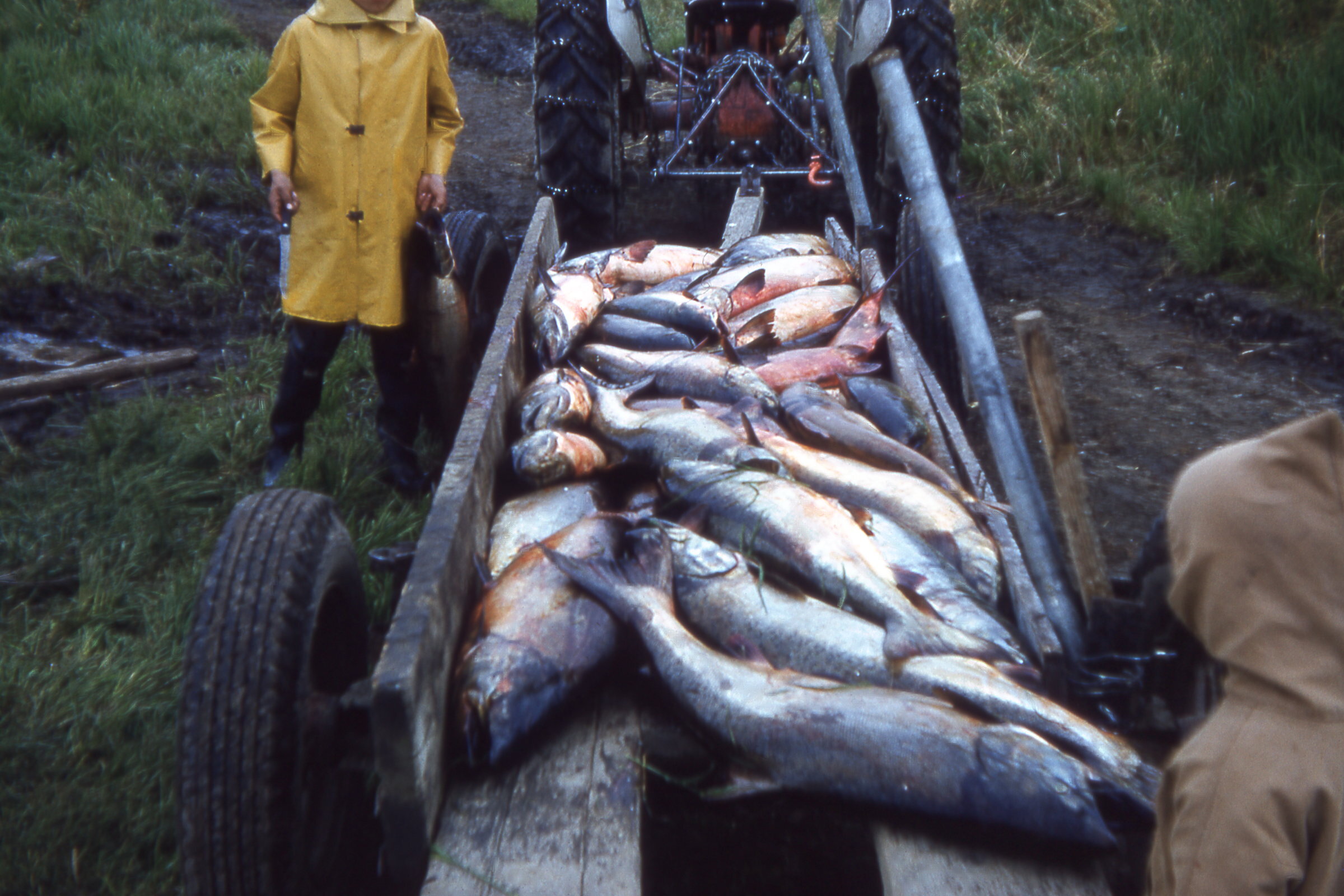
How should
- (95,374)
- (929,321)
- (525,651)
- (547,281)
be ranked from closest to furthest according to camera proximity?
1. (525,651)
2. (547,281)
3. (929,321)
4. (95,374)

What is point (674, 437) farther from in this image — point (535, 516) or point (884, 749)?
point (884, 749)

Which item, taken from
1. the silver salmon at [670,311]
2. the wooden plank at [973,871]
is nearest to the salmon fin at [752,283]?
the silver salmon at [670,311]

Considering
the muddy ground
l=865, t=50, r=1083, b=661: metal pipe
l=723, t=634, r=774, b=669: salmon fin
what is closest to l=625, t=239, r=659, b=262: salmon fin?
l=865, t=50, r=1083, b=661: metal pipe

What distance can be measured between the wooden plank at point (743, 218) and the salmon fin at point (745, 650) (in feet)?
9.41

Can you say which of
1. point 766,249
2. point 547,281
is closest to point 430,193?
point 547,281

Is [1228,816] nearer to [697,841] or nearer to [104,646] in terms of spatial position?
[697,841]

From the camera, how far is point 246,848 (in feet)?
6.05

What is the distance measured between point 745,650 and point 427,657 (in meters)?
0.69

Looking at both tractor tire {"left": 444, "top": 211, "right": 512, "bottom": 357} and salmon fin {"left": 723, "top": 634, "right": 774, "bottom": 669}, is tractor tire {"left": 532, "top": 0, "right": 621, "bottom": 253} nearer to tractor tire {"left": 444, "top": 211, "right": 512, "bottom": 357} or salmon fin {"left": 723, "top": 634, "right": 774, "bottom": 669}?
tractor tire {"left": 444, "top": 211, "right": 512, "bottom": 357}

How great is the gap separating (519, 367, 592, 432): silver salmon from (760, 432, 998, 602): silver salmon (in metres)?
0.59

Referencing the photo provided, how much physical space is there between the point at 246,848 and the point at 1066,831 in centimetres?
144

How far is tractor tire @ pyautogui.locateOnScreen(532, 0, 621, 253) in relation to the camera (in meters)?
5.39

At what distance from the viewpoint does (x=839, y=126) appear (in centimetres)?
501

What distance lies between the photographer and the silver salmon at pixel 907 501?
7.91 feet
